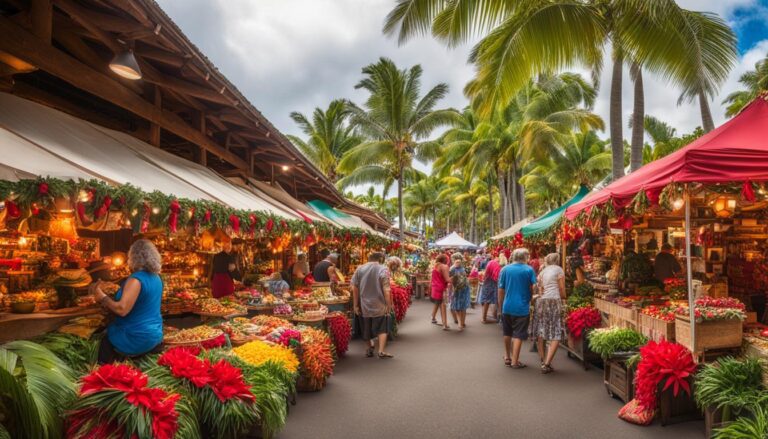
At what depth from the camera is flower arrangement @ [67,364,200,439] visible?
2.78 m

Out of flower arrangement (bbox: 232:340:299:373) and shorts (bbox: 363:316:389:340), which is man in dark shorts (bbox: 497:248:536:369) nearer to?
shorts (bbox: 363:316:389:340)

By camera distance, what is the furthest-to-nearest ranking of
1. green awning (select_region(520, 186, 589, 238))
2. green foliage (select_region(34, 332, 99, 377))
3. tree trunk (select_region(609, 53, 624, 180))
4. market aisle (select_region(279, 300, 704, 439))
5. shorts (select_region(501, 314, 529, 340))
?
1. tree trunk (select_region(609, 53, 624, 180))
2. green awning (select_region(520, 186, 589, 238))
3. shorts (select_region(501, 314, 529, 340))
4. market aisle (select_region(279, 300, 704, 439))
5. green foliage (select_region(34, 332, 99, 377))

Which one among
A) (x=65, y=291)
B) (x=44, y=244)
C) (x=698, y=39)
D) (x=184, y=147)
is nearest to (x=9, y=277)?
(x=44, y=244)

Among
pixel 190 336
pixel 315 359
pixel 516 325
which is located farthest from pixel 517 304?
pixel 190 336

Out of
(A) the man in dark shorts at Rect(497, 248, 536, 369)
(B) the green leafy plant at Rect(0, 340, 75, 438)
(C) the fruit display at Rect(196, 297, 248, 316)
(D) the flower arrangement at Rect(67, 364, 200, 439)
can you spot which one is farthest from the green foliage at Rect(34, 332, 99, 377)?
(A) the man in dark shorts at Rect(497, 248, 536, 369)

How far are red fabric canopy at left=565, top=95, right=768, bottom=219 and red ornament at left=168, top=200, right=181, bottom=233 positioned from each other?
508 centimetres

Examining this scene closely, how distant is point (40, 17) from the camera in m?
4.32

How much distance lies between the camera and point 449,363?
737 cm

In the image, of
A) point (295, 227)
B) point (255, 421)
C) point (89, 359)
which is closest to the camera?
point (255, 421)

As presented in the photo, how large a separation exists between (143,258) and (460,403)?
12.9 ft

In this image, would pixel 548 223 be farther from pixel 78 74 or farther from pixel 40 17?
pixel 40 17

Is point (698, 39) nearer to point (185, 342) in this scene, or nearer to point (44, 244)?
point (185, 342)

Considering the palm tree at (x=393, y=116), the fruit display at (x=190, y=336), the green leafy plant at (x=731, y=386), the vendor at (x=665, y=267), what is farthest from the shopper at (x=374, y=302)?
the palm tree at (x=393, y=116)

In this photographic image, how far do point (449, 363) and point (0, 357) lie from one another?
19.8 feet
